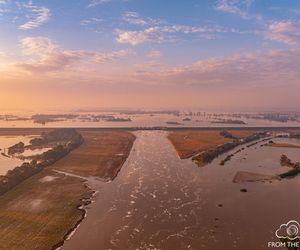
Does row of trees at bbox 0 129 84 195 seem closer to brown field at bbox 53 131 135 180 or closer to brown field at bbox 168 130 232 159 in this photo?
brown field at bbox 53 131 135 180

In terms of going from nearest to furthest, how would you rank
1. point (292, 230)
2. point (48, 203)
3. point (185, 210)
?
point (292, 230), point (185, 210), point (48, 203)

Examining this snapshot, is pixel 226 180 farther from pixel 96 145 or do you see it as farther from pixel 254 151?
pixel 96 145

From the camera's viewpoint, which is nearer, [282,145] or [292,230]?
[292,230]

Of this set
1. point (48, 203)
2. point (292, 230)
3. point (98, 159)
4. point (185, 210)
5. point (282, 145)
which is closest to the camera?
point (292, 230)

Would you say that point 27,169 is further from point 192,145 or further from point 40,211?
point 192,145

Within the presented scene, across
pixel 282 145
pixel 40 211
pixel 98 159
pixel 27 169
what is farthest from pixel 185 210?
pixel 282 145

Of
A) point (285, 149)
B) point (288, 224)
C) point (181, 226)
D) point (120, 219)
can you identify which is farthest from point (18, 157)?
Result: point (285, 149)
